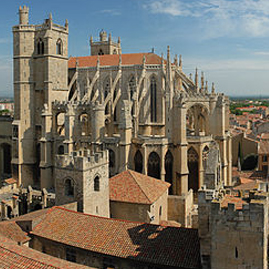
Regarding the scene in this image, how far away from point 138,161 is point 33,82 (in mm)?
18223

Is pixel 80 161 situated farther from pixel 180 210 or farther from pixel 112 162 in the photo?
pixel 112 162

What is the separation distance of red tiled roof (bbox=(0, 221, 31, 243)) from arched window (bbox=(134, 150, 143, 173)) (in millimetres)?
17684

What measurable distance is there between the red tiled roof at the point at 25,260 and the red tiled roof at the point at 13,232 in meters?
4.00

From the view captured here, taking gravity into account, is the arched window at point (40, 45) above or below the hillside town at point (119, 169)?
above

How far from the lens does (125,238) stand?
1725cm

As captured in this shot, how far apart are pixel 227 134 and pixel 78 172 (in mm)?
23551

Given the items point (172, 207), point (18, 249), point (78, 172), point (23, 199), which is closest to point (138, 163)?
point (172, 207)

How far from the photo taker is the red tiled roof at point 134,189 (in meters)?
23.8

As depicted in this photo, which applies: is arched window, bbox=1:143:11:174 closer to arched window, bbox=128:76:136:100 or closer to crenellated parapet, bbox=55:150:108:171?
arched window, bbox=128:76:136:100

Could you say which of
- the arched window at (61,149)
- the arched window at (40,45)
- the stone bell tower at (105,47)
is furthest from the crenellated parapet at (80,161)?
the stone bell tower at (105,47)

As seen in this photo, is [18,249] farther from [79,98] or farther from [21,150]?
[79,98]

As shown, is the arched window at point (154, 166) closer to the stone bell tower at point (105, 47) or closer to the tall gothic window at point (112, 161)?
the tall gothic window at point (112, 161)

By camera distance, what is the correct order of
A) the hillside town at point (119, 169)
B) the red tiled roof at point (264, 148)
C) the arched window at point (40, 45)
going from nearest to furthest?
the hillside town at point (119, 169) < the arched window at point (40, 45) < the red tiled roof at point (264, 148)

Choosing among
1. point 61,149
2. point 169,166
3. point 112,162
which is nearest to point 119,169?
point 112,162
